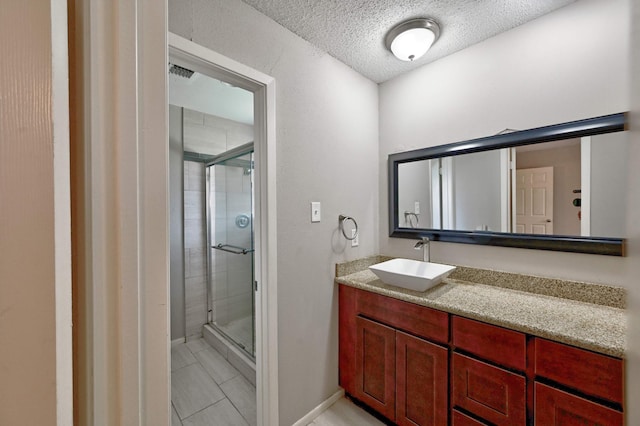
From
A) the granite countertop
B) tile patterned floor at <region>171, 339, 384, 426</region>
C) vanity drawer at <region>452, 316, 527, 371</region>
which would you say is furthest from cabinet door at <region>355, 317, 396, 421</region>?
vanity drawer at <region>452, 316, 527, 371</region>

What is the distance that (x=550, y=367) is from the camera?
102 cm

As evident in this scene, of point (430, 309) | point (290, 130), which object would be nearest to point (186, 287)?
point (290, 130)

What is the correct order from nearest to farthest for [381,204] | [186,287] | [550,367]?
[550,367] < [381,204] < [186,287]

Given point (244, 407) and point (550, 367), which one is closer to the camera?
point (550, 367)

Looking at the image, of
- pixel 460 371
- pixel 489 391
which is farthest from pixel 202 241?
pixel 489 391

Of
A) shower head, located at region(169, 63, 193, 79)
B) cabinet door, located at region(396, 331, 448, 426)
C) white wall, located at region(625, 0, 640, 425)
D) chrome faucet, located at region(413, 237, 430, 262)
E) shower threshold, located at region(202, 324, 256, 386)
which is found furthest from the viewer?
shower threshold, located at region(202, 324, 256, 386)

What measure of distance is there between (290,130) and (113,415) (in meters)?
1.40

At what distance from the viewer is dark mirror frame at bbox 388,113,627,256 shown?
125 cm

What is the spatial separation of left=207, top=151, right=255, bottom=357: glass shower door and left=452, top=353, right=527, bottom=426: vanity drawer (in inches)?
64.1

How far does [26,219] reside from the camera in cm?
28

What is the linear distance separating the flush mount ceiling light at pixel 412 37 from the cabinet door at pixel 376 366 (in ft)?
5.54

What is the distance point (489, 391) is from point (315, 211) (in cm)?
125

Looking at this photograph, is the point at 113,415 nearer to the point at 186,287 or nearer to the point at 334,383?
the point at 334,383

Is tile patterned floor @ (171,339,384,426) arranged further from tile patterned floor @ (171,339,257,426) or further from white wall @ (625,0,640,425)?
white wall @ (625,0,640,425)
